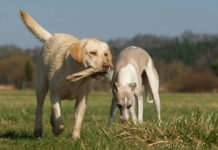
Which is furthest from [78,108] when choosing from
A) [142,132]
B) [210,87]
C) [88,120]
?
[210,87]

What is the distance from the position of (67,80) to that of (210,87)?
6300cm

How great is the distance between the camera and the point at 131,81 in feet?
26.9

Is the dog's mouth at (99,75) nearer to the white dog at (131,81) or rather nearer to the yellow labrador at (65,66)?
the yellow labrador at (65,66)

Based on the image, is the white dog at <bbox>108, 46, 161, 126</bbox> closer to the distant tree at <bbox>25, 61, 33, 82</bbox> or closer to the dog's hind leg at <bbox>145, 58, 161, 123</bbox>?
the dog's hind leg at <bbox>145, 58, 161, 123</bbox>

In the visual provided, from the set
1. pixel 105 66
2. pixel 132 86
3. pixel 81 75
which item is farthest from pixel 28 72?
pixel 105 66

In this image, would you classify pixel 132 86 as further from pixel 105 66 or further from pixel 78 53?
pixel 78 53

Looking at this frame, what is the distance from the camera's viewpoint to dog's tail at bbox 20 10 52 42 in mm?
7711

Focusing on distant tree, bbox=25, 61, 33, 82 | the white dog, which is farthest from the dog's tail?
distant tree, bbox=25, 61, 33, 82

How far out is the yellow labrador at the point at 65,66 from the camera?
19.8ft

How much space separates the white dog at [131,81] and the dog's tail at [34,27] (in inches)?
64.8

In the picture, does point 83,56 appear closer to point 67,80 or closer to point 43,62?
point 67,80

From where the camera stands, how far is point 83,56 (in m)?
6.06

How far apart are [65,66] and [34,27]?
1703 millimetres

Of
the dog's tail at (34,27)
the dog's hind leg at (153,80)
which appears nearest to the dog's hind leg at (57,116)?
the dog's tail at (34,27)
